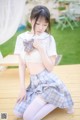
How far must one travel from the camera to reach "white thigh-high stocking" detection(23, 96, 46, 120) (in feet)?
3.63

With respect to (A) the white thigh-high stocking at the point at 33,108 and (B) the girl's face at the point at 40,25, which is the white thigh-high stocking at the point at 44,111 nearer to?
(A) the white thigh-high stocking at the point at 33,108

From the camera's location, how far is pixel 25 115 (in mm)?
1108

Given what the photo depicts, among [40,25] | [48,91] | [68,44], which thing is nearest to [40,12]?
[40,25]

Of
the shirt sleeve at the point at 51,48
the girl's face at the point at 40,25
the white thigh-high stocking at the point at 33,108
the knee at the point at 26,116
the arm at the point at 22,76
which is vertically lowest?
the knee at the point at 26,116

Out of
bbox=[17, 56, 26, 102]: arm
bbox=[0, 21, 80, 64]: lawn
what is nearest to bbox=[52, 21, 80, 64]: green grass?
bbox=[0, 21, 80, 64]: lawn

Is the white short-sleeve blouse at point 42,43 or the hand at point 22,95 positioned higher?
the white short-sleeve blouse at point 42,43

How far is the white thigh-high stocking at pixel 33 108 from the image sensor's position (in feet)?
3.63

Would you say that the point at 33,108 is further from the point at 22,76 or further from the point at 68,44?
the point at 68,44

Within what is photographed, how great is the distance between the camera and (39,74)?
3.69ft

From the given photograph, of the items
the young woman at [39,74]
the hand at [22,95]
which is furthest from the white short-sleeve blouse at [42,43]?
the hand at [22,95]

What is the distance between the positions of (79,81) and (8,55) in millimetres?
244

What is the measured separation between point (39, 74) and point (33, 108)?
11cm

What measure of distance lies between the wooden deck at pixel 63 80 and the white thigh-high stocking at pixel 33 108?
0.05 metres

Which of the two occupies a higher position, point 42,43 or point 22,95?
point 42,43
